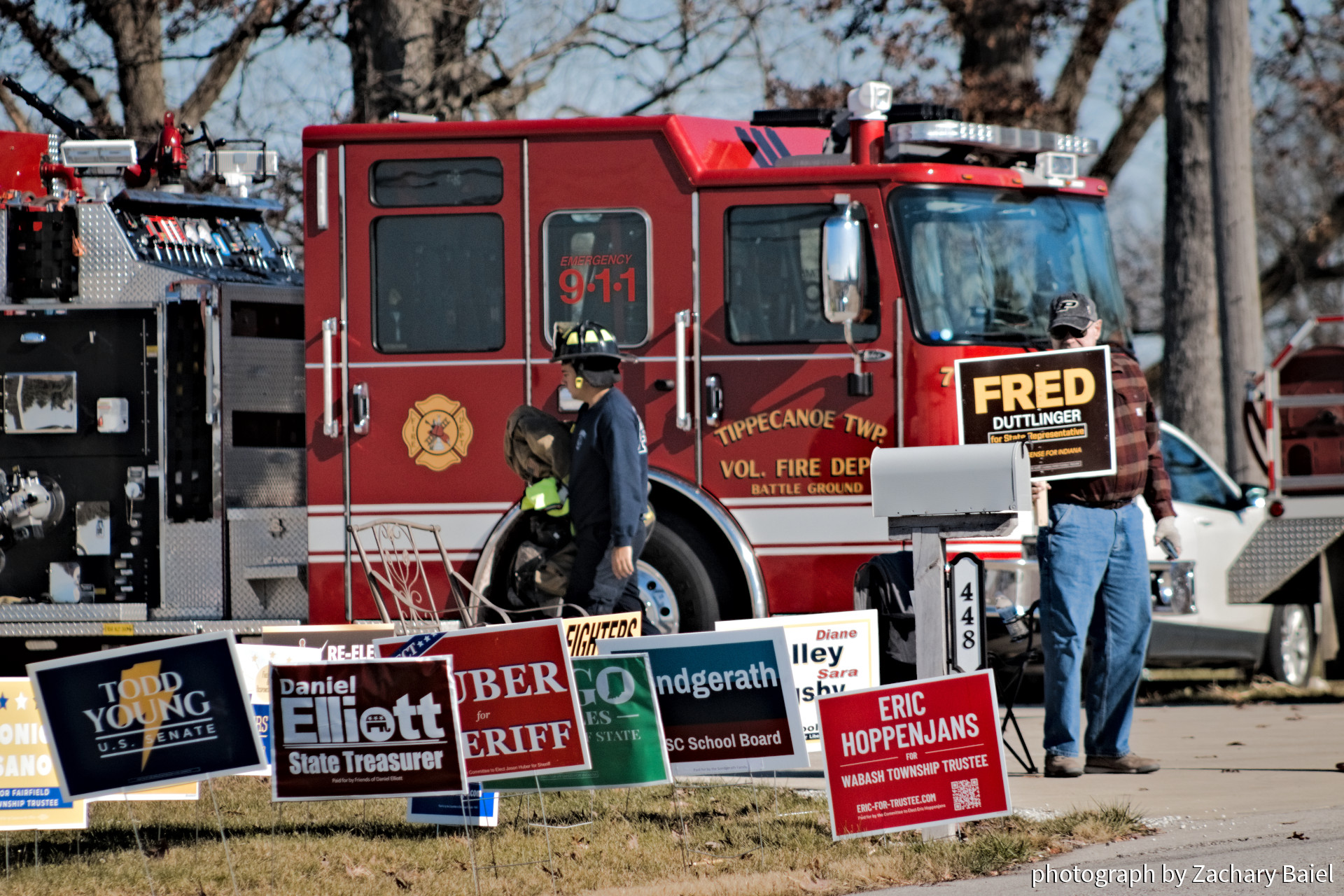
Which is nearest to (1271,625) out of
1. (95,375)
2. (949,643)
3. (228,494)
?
(949,643)

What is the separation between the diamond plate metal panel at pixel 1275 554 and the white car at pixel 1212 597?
57 millimetres

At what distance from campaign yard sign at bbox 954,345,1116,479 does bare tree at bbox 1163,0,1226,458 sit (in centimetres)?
908

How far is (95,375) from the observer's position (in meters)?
9.34

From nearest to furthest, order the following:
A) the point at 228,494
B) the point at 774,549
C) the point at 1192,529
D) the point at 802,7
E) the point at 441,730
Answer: the point at 441,730 → the point at 774,549 → the point at 228,494 → the point at 1192,529 → the point at 802,7

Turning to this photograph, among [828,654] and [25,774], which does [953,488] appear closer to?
[828,654]

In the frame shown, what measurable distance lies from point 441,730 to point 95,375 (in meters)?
5.01

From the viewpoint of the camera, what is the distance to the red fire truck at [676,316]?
8484mm

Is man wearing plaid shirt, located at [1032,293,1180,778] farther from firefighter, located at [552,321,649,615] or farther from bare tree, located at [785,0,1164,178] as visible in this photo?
bare tree, located at [785,0,1164,178]

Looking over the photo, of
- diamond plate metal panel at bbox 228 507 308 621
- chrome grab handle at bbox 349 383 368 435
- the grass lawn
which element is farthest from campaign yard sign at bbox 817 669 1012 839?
diamond plate metal panel at bbox 228 507 308 621

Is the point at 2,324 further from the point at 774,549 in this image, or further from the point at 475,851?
the point at 475,851

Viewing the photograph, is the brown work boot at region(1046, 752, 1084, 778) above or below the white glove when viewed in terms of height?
below

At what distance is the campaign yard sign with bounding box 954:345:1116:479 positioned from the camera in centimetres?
644

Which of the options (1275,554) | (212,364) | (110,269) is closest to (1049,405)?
(212,364)

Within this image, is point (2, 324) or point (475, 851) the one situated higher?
point (2, 324)
